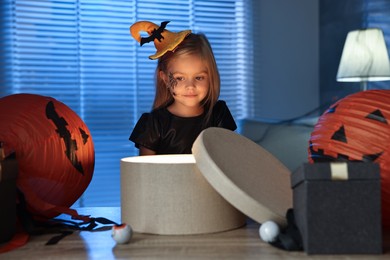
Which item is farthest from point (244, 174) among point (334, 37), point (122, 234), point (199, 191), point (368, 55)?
point (334, 37)

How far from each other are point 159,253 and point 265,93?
9.43 ft

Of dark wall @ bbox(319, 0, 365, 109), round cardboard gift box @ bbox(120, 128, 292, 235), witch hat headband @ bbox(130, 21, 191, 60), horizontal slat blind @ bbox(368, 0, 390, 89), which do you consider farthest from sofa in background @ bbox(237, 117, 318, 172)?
round cardboard gift box @ bbox(120, 128, 292, 235)

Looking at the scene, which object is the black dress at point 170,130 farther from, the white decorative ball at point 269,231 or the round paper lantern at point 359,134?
the white decorative ball at point 269,231

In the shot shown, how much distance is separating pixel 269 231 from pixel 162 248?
0.15m

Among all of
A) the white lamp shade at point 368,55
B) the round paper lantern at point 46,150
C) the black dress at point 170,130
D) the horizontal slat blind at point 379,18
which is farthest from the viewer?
the horizontal slat blind at point 379,18

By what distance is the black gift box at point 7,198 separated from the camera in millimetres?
708

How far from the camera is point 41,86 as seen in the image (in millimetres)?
3059

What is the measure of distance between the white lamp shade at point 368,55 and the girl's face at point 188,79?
1625mm

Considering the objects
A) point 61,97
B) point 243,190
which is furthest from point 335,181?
point 61,97

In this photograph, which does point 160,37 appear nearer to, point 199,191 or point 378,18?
point 199,191

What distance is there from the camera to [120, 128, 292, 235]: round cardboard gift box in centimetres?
69

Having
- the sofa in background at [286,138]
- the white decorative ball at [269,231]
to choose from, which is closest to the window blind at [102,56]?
the sofa in background at [286,138]

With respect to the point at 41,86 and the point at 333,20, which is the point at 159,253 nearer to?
the point at 41,86

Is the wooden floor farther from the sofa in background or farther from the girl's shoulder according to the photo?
the sofa in background
